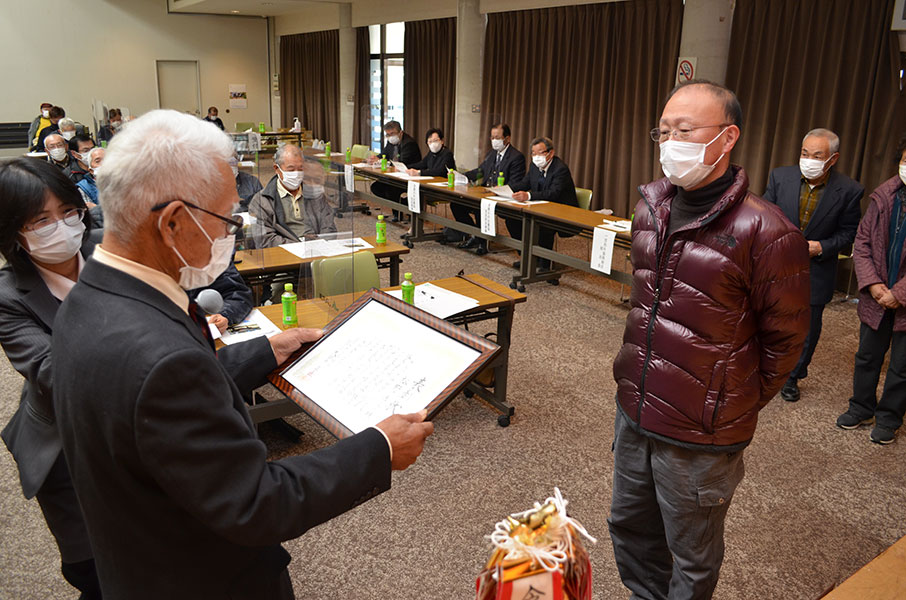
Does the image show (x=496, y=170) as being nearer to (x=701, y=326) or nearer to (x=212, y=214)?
(x=701, y=326)

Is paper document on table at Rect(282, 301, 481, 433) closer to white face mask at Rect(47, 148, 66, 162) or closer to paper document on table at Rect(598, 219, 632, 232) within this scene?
paper document on table at Rect(598, 219, 632, 232)

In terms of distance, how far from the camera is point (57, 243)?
1697 millimetres

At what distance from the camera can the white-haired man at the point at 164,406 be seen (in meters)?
0.87

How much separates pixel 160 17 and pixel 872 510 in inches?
639

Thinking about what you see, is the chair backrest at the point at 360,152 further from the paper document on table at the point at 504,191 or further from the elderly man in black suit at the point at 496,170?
the paper document on table at the point at 504,191

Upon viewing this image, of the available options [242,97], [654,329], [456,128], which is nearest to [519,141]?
[456,128]

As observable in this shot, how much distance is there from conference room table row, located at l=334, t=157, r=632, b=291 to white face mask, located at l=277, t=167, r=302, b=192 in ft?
7.31

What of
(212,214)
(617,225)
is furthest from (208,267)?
(617,225)

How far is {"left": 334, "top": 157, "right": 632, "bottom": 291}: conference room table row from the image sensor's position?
544 cm

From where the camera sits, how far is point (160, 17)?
14.7m

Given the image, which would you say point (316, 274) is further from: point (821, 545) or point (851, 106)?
point (851, 106)

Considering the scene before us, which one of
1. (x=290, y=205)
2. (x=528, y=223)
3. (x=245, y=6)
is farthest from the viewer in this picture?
(x=245, y=6)

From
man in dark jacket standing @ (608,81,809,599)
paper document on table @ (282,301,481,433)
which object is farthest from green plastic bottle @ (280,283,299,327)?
man in dark jacket standing @ (608,81,809,599)

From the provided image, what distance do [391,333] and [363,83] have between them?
12066 mm
